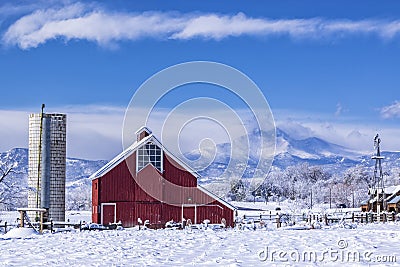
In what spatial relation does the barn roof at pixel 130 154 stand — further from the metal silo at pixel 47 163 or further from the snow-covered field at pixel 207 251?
the snow-covered field at pixel 207 251

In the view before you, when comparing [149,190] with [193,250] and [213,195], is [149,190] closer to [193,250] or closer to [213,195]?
[213,195]

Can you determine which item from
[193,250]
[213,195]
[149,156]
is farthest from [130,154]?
[193,250]

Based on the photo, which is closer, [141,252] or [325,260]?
[325,260]

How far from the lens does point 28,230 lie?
24.7 meters

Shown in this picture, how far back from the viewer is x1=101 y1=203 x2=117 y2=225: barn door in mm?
34375

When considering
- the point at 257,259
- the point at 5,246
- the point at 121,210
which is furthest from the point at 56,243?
the point at 121,210

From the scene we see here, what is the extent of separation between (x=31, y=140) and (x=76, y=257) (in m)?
19.1

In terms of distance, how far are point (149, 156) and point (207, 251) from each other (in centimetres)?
1828

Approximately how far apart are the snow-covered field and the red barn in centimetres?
1288

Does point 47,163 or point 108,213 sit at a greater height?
point 47,163

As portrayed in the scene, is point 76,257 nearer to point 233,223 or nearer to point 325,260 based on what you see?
point 325,260

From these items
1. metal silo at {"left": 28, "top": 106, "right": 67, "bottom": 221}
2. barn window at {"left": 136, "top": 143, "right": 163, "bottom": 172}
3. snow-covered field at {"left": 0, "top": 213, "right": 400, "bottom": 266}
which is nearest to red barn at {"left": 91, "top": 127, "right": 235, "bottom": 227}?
barn window at {"left": 136, "top": 143, "right": 163, "bottom": 172}

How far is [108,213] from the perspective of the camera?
1356 inches

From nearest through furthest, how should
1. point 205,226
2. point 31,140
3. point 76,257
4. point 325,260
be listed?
point 325,260 < point 76,257 < point 205,226 < point 31,140
